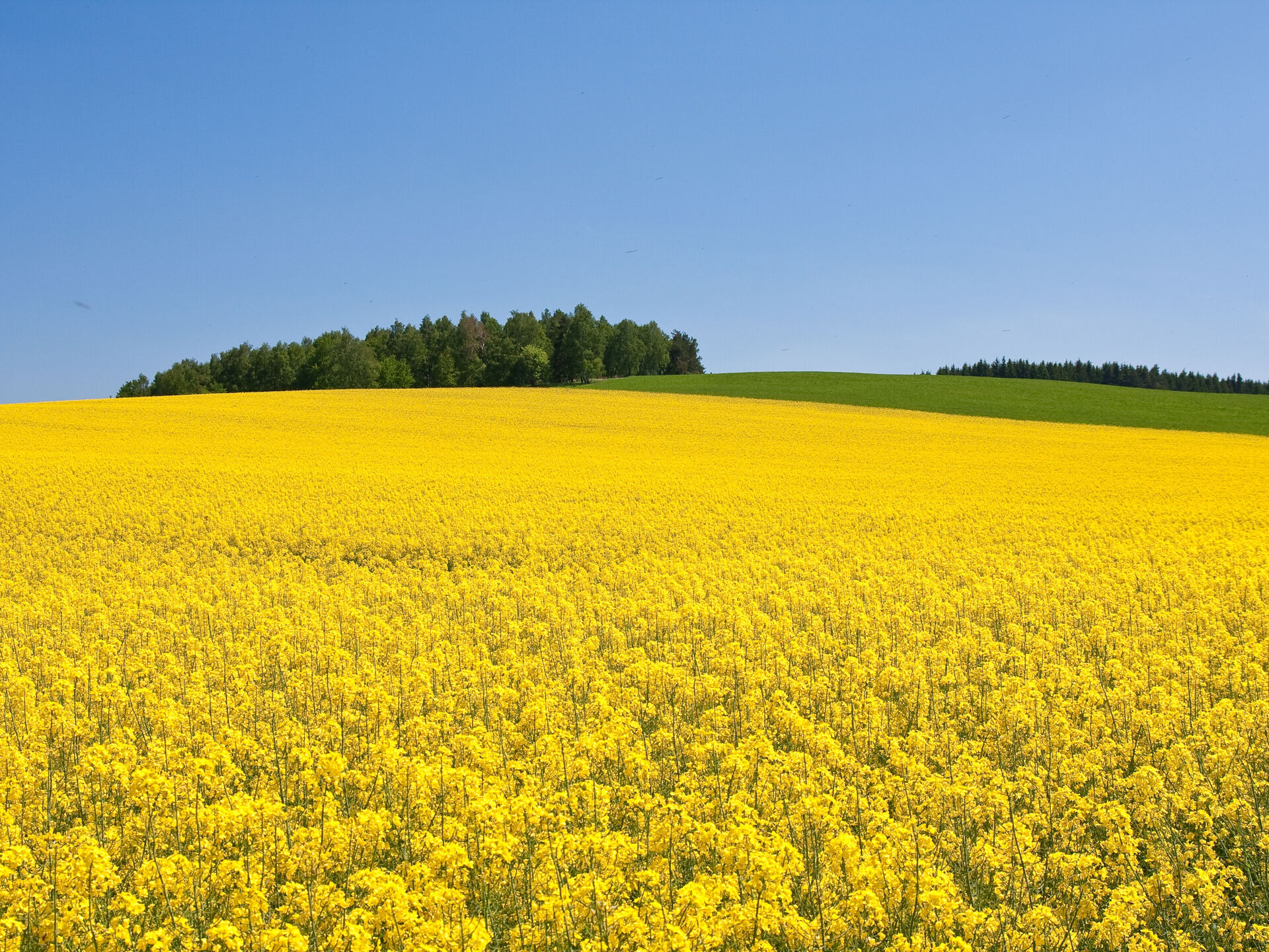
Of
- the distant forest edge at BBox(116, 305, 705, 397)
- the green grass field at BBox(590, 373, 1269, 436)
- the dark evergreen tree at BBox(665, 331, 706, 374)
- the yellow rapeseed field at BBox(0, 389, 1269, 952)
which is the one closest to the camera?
the yellow rapeseed field at BBox(0, 389, 1269, 952)

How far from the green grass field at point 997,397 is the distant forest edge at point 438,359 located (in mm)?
11239

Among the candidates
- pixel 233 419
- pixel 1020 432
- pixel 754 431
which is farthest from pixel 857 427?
pixel 233 419

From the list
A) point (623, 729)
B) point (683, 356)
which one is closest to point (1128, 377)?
point (683, 356)

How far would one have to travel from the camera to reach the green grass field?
54.2m

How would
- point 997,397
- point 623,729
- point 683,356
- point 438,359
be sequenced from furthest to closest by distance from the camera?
point 683,356 → point 438,359 → point 997,397 → point 623,729

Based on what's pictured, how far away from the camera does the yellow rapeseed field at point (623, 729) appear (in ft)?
14.3

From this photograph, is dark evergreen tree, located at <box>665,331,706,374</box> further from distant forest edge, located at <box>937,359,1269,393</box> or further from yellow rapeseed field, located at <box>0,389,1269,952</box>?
yellow rapeseed field, located at <box>0,389,1269,952</box>

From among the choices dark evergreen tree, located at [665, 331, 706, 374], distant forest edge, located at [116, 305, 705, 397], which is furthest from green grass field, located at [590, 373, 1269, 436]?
dark evergreen tree, located at [665, 331, 706, 374]

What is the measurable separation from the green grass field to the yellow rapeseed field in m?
40.2

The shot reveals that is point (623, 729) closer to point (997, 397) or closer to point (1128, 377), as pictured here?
point (997, 397)

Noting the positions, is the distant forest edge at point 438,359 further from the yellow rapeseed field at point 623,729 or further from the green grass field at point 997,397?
the yellow rapeseed field at point 623,729

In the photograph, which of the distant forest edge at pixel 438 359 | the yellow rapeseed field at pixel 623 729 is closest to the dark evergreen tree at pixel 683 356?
the distant forest edge at pixel 438 359

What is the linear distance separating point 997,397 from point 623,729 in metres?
64.3

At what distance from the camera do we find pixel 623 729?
641 centimetres
